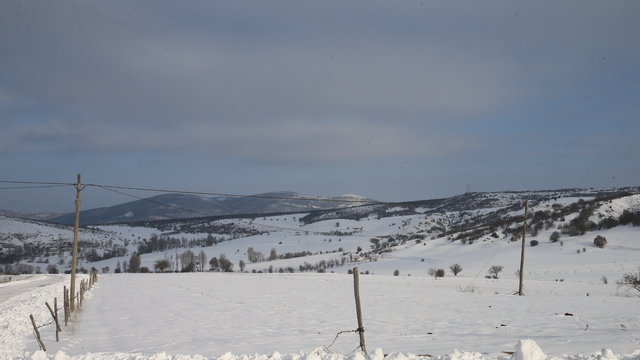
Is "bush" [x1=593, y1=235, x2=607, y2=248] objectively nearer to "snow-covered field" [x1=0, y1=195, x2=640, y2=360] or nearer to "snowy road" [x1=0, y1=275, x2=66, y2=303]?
"snow-covered field" [x1=0, y1=195, x2=640, y2=360]

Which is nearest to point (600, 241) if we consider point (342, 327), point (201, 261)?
point (342, 327)

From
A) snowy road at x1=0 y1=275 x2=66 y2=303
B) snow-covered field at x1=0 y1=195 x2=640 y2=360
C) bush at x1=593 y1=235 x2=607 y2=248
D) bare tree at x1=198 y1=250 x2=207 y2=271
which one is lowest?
bare tree at x1=198 y1=250 x2=207 y2=271

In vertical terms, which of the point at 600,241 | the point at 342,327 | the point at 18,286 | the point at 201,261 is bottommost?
the point at 201,261

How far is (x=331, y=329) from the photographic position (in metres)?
13.8

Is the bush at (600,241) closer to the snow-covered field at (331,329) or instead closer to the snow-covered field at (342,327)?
the snow-covered field at (342,327)

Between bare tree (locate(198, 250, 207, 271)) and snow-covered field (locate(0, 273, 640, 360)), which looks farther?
bare tree (locate(198, 250, 207, 271))

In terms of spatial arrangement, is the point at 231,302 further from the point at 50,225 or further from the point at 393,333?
the point at 50,225

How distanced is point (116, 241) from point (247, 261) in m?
92.4

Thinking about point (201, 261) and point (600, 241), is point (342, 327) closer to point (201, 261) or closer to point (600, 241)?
point (600, 241)

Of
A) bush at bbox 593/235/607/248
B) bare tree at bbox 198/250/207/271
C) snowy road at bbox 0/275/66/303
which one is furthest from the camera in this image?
bare tree at bbox 198/250/207/271

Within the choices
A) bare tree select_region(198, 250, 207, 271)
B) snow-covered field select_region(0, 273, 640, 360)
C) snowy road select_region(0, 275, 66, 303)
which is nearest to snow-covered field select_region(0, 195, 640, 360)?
snow-covered field select_region(0, 273, 640, 360)

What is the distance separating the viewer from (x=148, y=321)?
1633cm

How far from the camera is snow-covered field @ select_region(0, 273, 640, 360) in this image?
892 cm

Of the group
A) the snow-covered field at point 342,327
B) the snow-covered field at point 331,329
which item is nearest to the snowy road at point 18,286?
the snow-covered field at point 342,327
